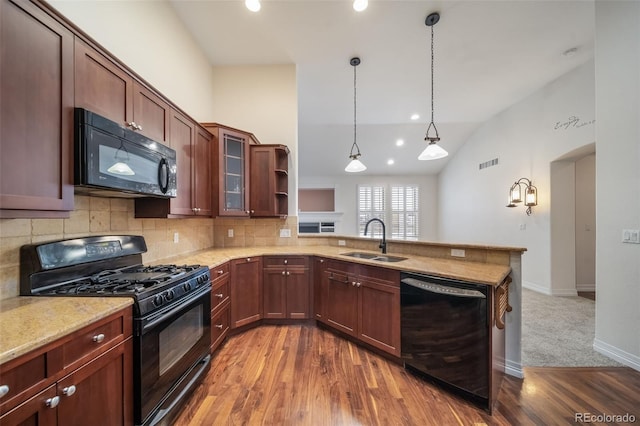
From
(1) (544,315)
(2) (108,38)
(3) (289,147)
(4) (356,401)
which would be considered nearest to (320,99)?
(3) (289,147)

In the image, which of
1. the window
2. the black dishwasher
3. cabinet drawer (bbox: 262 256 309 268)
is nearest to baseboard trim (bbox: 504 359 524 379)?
the black dishwasher

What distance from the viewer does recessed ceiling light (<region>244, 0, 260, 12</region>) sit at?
2.44 m

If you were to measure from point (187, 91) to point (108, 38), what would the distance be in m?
1.11

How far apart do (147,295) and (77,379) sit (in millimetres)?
424

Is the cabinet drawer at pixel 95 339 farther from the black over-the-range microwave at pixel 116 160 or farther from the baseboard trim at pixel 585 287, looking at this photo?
the baseboard trim at pixel 585 287

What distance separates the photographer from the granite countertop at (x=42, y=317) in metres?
0.82

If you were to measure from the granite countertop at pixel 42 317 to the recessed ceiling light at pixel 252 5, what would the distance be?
2.95 m

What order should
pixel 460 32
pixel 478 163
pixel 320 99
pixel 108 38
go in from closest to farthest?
1. pixel 108 38
2. pixel 460 32
3. pixel 320 99
4. pixel 478 163

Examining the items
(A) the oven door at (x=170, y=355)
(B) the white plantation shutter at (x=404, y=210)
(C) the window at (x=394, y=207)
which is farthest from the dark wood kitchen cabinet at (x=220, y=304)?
(B) the white plantation shutter at (x=404, y=210)

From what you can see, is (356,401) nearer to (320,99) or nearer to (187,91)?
(187,91)

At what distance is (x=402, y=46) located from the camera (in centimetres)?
309

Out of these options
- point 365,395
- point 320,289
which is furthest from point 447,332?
point 320,289

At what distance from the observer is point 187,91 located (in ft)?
9.66

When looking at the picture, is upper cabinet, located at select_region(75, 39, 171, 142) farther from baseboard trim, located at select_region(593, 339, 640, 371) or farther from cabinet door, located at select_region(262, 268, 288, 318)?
baseboard trim, located at select_region(593, 339, 640, 371)
